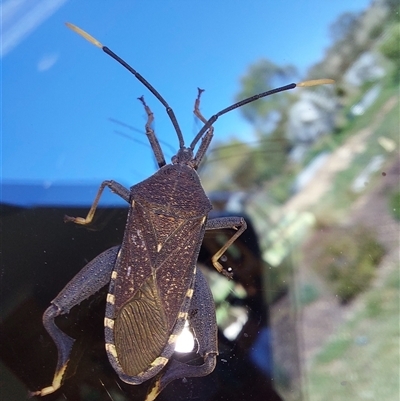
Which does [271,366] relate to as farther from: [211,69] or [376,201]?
[211,69]

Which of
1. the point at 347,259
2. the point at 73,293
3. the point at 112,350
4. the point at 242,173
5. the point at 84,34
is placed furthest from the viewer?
the point at 242,173

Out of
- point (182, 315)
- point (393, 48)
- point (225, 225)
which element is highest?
point (393, 48)

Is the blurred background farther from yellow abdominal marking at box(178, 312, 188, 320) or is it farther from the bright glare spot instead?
yellow abdominal marking at box(178, 312, 188, 320)

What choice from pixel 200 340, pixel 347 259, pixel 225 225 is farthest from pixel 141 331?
pixel 347 259

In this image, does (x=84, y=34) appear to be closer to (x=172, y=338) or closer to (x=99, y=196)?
(x=99, y=196)

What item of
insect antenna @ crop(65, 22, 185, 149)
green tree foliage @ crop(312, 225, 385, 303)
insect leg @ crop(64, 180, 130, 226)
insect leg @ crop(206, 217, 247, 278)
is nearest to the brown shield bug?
insect leg @ crop(64, 180, 130, 226)

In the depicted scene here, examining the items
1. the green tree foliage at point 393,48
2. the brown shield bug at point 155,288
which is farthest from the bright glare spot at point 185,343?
the green tree foliage at point 393,48

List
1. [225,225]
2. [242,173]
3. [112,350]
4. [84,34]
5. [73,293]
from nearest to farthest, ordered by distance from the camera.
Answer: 1. [112,350]
2. [73,293]
3. [84,34]
4. [225,225]
5. [242,173]
